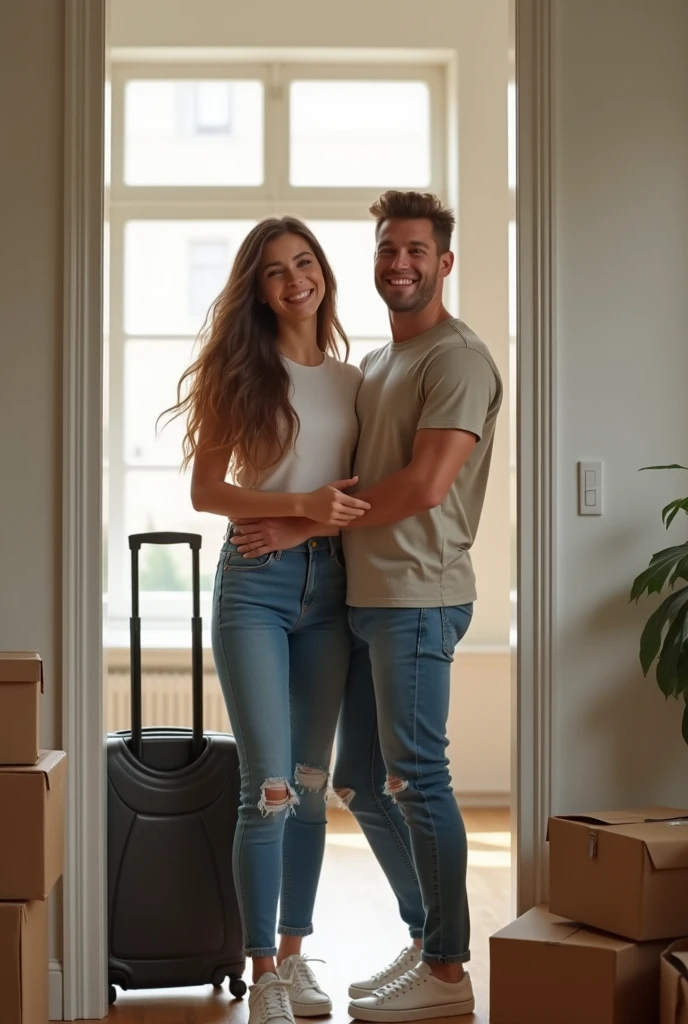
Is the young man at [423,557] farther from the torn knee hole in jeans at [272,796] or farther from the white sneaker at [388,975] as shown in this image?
the torn knee hole in jeans at [272,796]

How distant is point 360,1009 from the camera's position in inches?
91.7

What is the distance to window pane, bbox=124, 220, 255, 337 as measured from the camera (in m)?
4.56

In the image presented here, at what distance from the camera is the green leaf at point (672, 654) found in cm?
223

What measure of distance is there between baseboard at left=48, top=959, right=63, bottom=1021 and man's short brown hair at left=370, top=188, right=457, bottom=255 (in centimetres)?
169

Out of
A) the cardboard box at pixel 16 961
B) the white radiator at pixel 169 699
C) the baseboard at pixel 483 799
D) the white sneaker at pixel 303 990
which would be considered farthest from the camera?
the baseboard at pixel 483 799

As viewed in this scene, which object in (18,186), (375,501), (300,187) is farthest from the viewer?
(300,187)

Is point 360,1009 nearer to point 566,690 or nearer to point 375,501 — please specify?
point 566,690

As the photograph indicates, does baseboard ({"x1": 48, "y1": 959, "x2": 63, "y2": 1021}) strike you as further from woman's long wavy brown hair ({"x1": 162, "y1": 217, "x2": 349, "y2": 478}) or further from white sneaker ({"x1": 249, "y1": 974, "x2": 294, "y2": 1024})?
woman's long wavy brown hair ({"x1": 162, "y1": 217, "x2": 349, "y2": 478})

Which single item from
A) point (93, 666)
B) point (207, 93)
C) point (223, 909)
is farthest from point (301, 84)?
point (223, 909)

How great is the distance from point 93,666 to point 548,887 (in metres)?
1.05

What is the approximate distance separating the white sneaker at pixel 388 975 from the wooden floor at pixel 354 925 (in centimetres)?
5

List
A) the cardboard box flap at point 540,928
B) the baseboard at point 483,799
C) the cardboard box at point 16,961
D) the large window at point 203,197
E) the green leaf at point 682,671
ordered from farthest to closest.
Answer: the large window at point 203,197, the baseboard at point 483,799, the green leaf at point 682,671, the cardboard box flap at point 540,928, the cardboard box at point 16,961

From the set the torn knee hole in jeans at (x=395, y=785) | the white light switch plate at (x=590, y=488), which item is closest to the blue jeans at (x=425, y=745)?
the torn knee hole in jeans at (x=395, y=785)

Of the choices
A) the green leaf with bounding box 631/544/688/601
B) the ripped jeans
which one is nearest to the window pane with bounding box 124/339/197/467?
the ripped jeans
